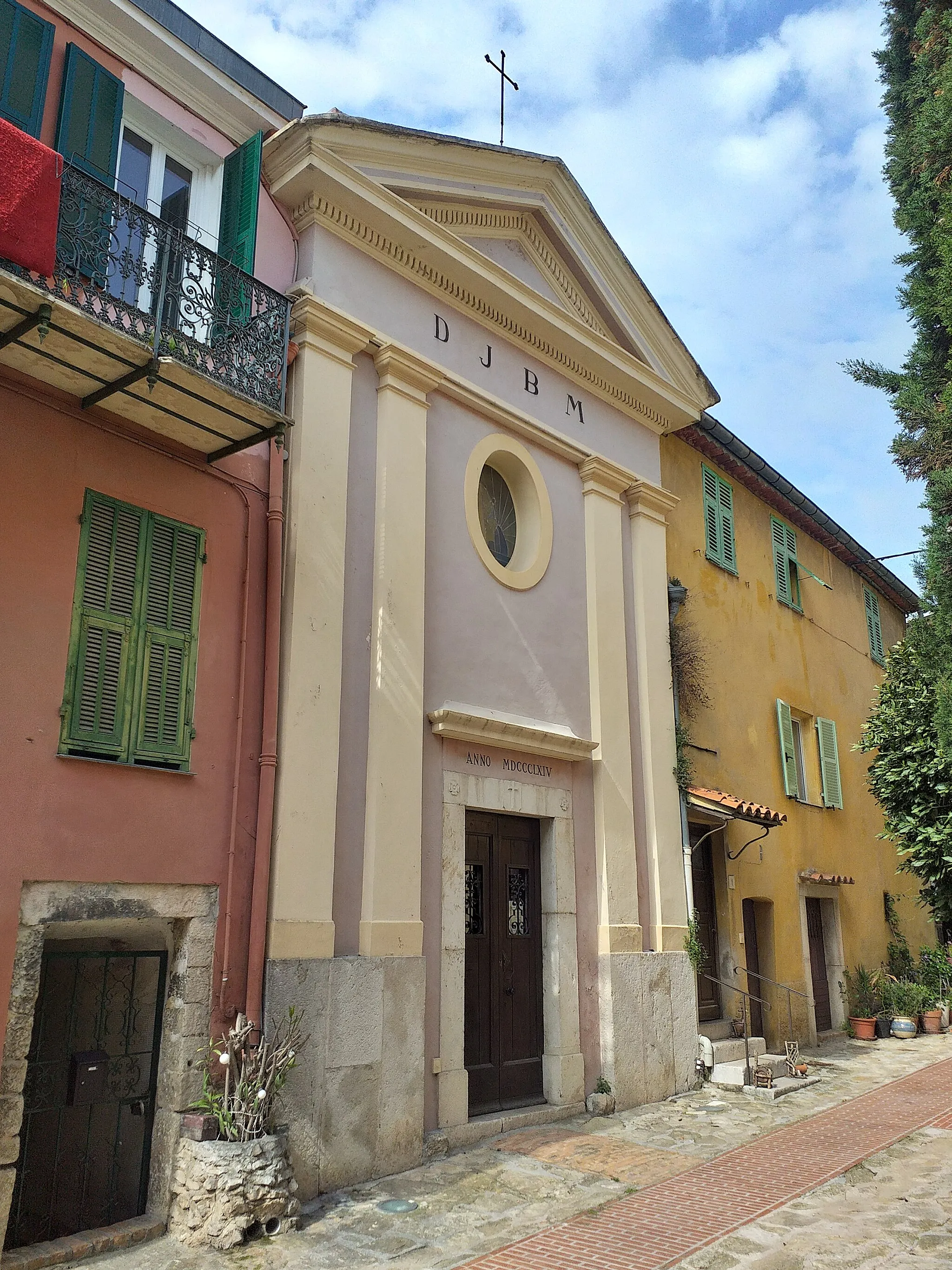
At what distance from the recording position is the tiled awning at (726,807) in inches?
438

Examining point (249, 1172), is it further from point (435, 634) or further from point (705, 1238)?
point (435, 634)

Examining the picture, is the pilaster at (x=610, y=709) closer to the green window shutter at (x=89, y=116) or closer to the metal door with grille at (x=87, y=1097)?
the metal door with grille at (x=87, y=1097)

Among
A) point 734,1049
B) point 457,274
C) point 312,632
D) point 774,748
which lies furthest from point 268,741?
point 774,748

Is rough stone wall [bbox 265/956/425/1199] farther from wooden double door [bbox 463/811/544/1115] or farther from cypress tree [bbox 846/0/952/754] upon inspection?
cypress tree [bbox 846/0/952/754]

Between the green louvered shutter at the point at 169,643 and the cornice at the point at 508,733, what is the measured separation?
2.36 m

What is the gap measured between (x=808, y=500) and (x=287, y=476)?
11.0 meters

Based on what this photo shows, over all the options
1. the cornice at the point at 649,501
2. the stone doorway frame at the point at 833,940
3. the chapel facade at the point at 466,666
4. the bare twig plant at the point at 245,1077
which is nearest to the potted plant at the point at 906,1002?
the stone doorway frame at the point at 833,940

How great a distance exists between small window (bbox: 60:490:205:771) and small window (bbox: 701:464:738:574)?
833 cm

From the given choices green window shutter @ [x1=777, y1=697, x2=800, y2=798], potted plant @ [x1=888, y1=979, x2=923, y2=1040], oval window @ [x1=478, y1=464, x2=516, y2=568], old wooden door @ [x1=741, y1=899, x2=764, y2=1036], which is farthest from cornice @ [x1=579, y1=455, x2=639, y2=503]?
potted plant @ [x1=888, y1=979, x2=923, y2=1040]

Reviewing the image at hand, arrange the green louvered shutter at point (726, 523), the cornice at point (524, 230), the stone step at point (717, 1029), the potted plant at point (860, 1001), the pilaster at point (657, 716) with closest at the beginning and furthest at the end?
the cornice at point (524, 230) → the pilaster at point (657, 716) → the stone step at point (717, 1029) → the green louvered shutter at point (726, 523) → the potted plant at point (860, 1001)

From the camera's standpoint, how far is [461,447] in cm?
960

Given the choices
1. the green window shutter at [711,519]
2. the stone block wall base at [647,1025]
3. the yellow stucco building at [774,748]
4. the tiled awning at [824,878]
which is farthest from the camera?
the tiled awning at [824,878]

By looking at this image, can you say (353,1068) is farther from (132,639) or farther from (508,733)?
(132,639)

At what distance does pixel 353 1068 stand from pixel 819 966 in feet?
32.8
